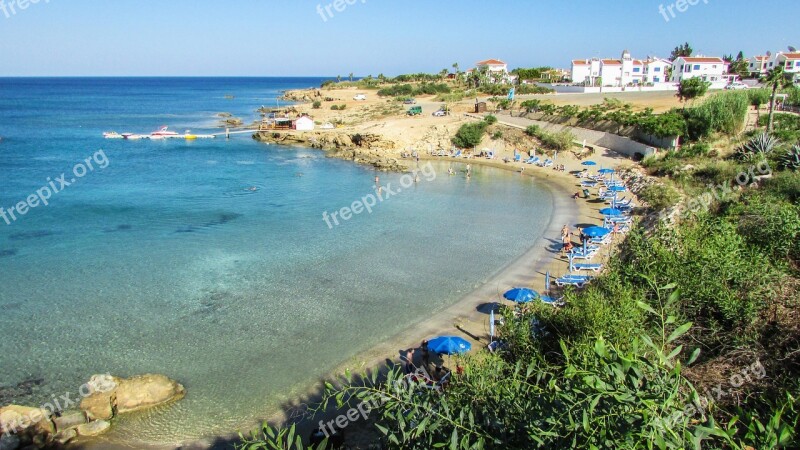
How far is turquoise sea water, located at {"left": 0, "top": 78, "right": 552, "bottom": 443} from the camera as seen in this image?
580 inches

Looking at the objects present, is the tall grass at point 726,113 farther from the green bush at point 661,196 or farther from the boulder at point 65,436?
the boulder at point 65,436

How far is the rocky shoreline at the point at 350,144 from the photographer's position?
4586cm

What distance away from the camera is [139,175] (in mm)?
42750

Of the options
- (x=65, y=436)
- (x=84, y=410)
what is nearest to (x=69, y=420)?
(x=84, y=410)

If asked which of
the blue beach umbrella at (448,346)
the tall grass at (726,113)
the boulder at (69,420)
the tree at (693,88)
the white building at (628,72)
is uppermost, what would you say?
the white building at (628,72)

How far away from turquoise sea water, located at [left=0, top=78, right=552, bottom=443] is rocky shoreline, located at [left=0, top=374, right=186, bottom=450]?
43cm

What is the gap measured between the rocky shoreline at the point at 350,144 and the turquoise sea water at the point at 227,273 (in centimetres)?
370

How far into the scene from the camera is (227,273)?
21734 millimetres

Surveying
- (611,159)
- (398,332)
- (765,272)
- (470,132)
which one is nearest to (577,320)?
(765,272)

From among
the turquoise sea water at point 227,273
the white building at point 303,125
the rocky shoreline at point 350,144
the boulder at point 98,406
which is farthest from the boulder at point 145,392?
the white building at point 303,125

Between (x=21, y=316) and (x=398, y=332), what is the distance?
13201 mm

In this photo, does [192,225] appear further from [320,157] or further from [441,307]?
[320,157]

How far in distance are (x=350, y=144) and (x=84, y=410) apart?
1655 inches

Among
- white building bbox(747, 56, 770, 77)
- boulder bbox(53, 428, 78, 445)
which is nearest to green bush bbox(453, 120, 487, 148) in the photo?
boulder bbox(53, 428, 78, 445)
